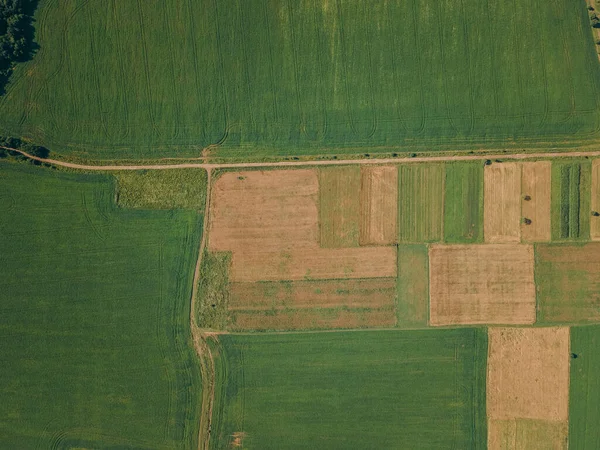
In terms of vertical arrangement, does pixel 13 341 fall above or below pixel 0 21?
below

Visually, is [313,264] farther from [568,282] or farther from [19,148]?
[19,148]

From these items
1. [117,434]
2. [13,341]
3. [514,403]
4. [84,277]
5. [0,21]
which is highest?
[0,21]

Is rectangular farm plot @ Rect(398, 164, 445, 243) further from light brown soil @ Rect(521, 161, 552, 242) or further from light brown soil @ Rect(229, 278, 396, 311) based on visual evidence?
light brown soil @ Rect(521, 161, 552, 242)

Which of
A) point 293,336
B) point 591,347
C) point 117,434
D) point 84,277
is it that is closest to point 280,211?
point 293,336

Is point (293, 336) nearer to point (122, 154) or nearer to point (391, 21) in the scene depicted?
point (122, 154)

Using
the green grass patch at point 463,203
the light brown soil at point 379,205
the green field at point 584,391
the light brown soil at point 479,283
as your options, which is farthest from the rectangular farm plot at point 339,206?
the green field at point 584,391

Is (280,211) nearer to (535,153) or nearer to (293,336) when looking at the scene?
(293,336)
